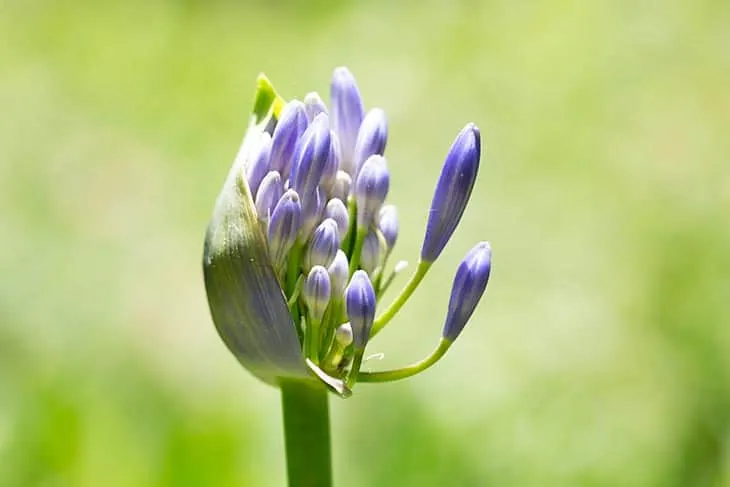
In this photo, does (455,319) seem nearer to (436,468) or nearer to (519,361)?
(436,468)

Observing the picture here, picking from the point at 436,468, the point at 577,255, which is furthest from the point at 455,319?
the point at 577,255

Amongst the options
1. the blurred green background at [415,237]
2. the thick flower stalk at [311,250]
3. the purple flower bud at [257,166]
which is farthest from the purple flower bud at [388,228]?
the blurred green background at [415,237]

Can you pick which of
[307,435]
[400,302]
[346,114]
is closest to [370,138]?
[346,114]

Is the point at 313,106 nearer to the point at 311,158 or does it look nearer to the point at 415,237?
the point at 311,158

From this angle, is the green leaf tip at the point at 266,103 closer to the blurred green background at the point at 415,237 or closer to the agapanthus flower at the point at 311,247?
the agapanthus flower at the point at 311,247

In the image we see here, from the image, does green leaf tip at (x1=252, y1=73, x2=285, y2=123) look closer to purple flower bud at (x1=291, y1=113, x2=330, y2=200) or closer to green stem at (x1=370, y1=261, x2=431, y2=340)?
purple flower bud at (x1=291, y1=113, x2=330, y2=200)

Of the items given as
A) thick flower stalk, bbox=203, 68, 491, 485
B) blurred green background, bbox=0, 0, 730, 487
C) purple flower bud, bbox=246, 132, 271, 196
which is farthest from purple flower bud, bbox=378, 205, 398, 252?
blurred green background, bbox=0, 0, 730, 487

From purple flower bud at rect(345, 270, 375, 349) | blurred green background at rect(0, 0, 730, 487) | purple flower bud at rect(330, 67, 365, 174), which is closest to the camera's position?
purple flower bud at rect(345, 270, 375, 349)
